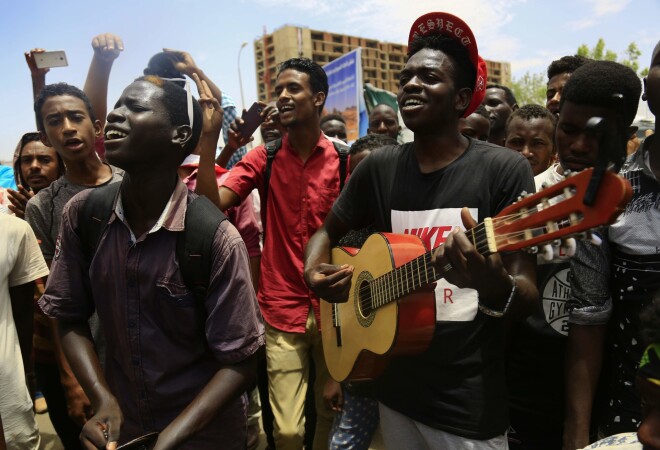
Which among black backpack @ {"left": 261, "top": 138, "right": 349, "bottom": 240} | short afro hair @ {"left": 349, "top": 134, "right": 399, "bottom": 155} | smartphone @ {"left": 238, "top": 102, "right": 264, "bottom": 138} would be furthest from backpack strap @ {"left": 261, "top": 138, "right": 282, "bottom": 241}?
short afro hair @ {"left": 349, "top": 134, "right": 399, "bottom": 155}

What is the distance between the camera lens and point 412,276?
1957 mm

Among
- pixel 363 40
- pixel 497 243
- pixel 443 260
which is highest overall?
pixel 363 40

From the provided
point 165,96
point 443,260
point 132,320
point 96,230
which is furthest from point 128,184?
point 443,260

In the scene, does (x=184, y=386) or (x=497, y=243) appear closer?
(x=497, y=243)

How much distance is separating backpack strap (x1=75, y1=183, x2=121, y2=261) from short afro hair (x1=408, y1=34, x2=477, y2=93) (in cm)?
149

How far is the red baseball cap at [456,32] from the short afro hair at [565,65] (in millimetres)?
2131

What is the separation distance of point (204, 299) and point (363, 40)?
95890 mm

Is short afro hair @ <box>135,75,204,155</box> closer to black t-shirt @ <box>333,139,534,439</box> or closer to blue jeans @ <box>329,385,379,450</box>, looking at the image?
black t-shirt @ <box>333,139,534,439</box>

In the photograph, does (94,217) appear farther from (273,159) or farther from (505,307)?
(273,159)

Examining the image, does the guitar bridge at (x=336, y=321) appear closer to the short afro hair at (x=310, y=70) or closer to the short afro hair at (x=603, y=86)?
the short afro hair at (x=603, y=86)

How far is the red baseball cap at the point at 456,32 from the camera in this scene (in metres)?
2.14

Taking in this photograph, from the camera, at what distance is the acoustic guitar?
4.19 feet

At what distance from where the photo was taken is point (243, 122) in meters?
3.71

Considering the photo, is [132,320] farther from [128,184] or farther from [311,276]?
[311,276]
